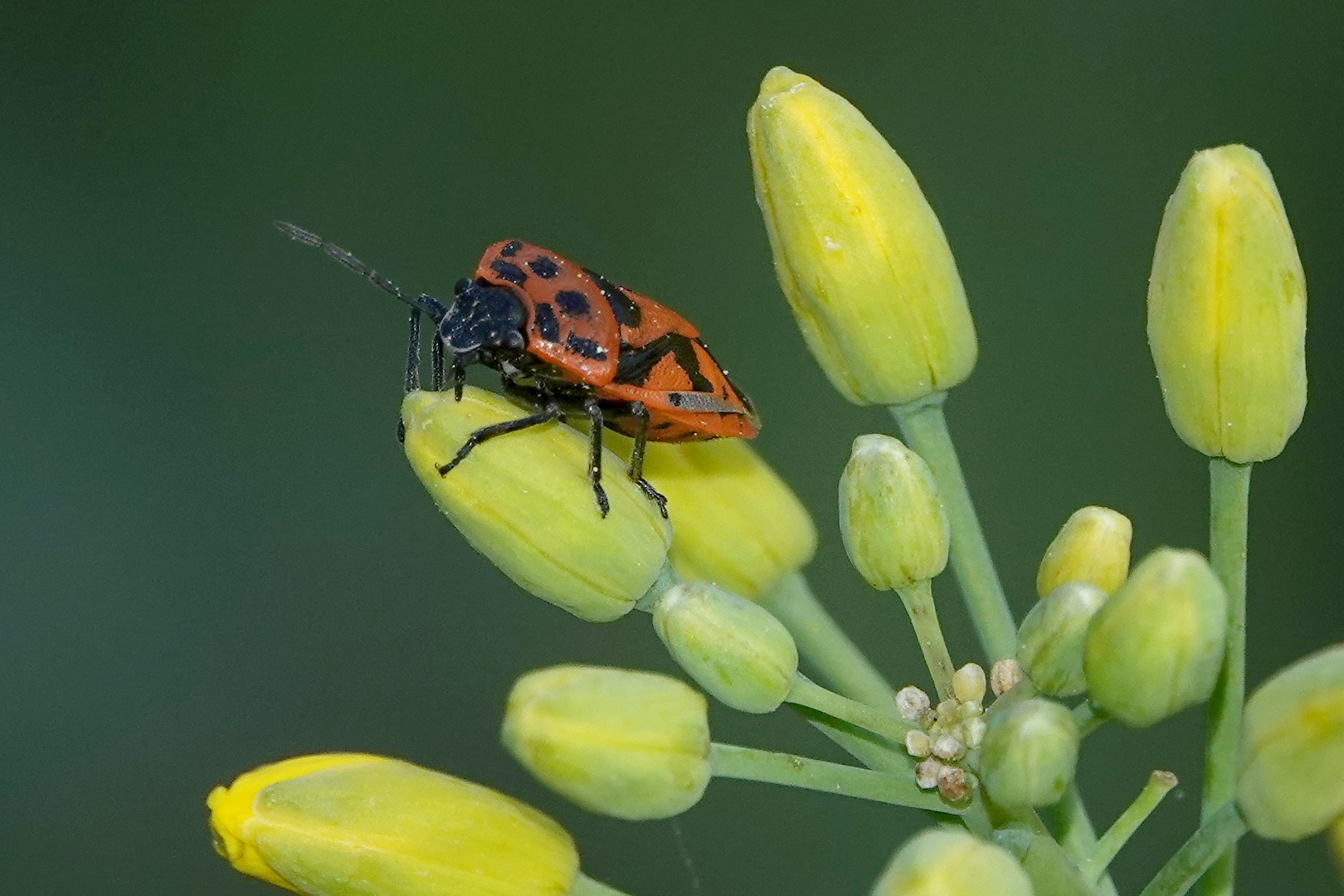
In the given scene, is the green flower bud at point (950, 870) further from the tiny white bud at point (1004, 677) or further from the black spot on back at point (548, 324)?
the black spot on back at point (548, 324)

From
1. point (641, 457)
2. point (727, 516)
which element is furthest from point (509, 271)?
point (727, 516)

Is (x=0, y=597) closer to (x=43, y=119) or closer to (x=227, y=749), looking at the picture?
(x=227, y=749)

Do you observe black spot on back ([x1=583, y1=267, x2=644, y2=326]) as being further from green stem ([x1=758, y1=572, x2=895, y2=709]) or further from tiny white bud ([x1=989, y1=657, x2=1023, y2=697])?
tiny white bud ([x1=989, y1=657, x2=1023, y2=697])

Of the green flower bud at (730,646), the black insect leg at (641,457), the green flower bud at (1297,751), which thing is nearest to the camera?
the green flower bud at (1297,751)

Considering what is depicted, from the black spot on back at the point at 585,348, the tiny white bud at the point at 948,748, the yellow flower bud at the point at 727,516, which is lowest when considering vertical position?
the tiny white bud at the point at 948,748

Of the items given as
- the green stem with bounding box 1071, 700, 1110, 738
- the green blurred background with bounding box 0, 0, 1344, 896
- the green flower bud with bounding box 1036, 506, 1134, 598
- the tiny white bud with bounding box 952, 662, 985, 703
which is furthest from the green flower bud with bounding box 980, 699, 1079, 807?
the green blurred background with bounding box 0, 0, 1344, 896

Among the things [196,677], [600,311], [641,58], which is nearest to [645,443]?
[600,311]

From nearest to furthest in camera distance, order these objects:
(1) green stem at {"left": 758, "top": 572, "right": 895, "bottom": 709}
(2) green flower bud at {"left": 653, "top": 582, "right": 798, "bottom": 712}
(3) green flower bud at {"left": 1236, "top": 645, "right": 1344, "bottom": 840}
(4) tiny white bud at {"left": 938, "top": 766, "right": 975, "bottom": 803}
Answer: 1. (3) green flower bud at {"left": 1236, "top": 645, "right": 1344, "bottom": 840}
2. (4) tiny white bud at {"left": 938, "top": 766, "right": 975, "bottom": 803}
3. (2) green flower bud at {"left": 653, "top": 582, "right": 798, "bottom": 712}
4. (1) green stem at {"left": 758, "top": 572, "right": 895, "bottom": 709}

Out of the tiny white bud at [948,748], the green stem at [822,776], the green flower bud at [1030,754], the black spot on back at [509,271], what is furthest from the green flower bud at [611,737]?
the black spot on back at [509,271]
